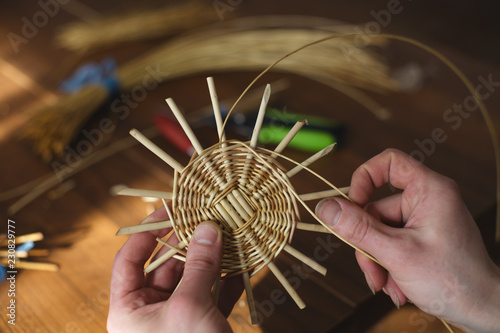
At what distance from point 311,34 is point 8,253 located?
3.64 feet

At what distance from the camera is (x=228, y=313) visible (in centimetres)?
88

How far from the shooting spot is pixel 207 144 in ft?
4.04

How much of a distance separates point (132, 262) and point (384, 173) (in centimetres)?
51

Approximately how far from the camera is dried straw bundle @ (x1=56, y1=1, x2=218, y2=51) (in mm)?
1579

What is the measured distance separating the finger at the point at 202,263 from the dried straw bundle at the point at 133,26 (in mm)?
1048

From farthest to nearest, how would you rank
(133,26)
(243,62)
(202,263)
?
(133,26) < (243,62) < (202,263)

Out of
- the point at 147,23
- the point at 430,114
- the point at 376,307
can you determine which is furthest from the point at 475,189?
the point at 147,23

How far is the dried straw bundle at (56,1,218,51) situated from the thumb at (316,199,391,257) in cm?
112

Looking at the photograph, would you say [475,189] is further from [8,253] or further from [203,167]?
[8,253]

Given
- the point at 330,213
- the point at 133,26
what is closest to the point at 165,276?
the point at 330,213

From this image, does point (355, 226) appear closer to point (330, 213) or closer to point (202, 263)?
point (330, 213)

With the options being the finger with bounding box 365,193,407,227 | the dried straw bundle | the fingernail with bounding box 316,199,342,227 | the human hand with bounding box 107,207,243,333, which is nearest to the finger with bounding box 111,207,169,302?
the human hand with bounding box 107,207,243,333

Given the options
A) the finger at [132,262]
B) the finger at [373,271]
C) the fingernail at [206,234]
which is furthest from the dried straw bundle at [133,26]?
the finger at [373,271]

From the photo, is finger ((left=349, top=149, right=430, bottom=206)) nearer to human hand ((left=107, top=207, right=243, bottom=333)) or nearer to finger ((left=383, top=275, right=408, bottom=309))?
finger ((left=383, top=275, right=408, bottom=309))
